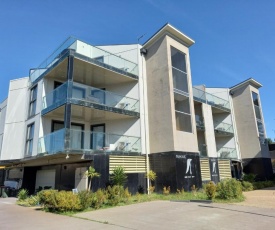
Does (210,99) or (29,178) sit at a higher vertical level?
(210,99)

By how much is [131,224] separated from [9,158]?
15.4 m

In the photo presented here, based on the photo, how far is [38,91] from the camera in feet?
60.9

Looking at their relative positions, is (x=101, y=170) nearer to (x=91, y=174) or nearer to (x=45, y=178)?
(x=91, y=174)

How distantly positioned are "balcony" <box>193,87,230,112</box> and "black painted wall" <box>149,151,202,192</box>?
836 cm

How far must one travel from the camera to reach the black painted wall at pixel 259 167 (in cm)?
2675

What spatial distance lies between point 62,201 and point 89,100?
751 centimetres

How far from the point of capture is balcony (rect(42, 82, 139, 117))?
15006 mm

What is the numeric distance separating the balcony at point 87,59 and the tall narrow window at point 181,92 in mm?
3288

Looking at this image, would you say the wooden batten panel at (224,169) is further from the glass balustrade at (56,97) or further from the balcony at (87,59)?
the glass balustrade at (56,97)

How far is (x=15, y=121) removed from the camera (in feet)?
66.9

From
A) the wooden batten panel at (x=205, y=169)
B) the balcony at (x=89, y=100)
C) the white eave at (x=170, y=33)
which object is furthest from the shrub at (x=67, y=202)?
the white eave at (x=170, y=33)

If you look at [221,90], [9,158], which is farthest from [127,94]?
[221,90]

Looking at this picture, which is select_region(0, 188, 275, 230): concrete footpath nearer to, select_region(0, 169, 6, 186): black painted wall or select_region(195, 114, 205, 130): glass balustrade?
select_region(195, 114, 205, 130): glass balustrade

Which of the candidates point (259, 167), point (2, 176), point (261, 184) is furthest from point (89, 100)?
point (259, 167)
